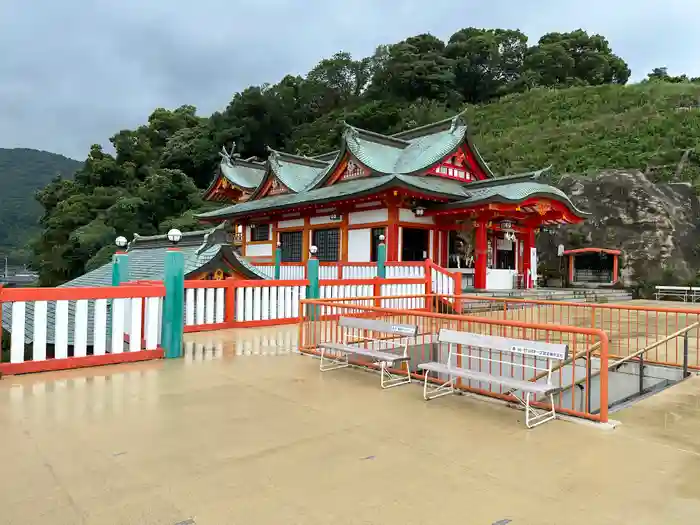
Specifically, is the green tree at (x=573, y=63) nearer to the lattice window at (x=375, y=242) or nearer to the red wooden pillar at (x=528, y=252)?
the red wooden pillar at (x=528, y=252)

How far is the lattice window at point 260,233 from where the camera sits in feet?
83.9

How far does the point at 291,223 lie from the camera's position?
936 inches

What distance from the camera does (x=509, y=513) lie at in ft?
9.32

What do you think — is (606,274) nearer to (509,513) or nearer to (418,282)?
(418,282)

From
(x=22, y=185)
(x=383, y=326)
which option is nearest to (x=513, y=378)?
(x=383, y=326)

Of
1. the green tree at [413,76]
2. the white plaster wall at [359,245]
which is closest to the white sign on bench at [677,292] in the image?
the white plaster wall at [359,245]

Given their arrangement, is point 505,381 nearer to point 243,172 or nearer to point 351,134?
point 351,134

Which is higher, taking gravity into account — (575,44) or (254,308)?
(575,44)

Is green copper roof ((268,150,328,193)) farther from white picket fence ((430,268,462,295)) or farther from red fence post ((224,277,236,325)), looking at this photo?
red fence post ((224,277,236,325))

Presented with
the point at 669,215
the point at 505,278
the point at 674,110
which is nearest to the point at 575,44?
the point at 674,110

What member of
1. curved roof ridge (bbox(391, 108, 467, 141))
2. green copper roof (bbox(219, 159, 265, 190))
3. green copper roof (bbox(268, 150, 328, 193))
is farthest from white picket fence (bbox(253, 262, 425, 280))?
green copper roof (bbox(219, 159, 265, 190))

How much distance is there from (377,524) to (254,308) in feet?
27.6

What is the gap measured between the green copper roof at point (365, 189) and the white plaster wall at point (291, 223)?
110 centimetres

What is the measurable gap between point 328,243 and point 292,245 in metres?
2.73
